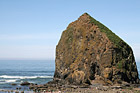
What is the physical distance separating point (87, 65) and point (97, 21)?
43.3 feet

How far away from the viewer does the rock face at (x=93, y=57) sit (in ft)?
159

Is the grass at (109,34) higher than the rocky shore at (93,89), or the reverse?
the grass at (109,34)

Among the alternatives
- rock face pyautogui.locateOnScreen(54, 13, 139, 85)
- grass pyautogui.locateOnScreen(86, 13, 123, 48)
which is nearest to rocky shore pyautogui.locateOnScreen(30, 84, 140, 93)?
rock face pyautogui.locateOnScreen(54, 13, 139, 85)

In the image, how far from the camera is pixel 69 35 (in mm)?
58219

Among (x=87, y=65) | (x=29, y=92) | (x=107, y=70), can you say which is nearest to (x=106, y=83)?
(x=107, y=70)

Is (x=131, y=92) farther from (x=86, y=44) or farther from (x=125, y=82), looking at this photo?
(x=86, y=44)

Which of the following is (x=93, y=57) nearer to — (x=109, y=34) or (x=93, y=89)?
(x=109, y=34)

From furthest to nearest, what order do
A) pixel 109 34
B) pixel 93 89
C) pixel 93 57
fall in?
pixel 109 34 < pixel 93 57 < pixel 93 89

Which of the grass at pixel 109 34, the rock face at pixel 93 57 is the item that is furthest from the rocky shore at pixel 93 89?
the grass at pixel 109 34

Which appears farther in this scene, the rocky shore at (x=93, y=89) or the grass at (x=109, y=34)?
the grass at (x=109, y=34)

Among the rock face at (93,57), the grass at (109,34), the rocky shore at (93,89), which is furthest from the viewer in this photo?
the grass at (109,34)

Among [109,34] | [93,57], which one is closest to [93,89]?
[93,57]

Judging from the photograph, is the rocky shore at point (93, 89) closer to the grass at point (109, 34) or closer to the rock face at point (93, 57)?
the rock face at point (93, 57)

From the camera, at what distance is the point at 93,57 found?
50969 mm
